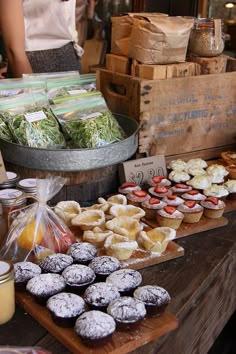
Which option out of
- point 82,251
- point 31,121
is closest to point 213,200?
point 82,251

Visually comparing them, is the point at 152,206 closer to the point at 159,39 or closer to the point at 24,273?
the point at 24,273

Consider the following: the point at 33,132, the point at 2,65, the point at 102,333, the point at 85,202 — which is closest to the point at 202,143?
the point at 85,202

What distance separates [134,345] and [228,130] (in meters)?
1.35

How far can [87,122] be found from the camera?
1.51 meters

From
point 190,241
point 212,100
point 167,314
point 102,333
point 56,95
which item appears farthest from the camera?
point 212,100

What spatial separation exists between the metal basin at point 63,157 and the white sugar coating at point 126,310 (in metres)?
0.57

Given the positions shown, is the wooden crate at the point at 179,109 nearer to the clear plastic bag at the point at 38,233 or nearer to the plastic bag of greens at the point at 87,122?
the plastic bag of greens at the point at 87,122

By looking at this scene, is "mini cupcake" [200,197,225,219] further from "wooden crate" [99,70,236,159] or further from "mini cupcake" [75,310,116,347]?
"mini cupcake" [75,310,116,347]

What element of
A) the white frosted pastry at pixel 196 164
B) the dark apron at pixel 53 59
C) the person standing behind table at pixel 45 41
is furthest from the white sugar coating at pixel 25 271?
the dark apron at pixel 53 59

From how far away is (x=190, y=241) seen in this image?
1.34 m

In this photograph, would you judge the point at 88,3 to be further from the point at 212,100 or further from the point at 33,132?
the point at 33,132

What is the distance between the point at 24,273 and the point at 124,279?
0.73 feet

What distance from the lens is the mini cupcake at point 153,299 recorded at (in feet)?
3.06

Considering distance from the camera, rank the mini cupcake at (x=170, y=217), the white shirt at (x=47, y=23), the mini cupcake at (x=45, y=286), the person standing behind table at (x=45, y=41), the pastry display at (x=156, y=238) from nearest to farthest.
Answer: the mini cupcake at (x=45, y=286) < the pastry display at (x=156, y=238) < the mini cupcake at (x=170, y=217) < the person standing behind table at (x=45, y=41) < the white shirt at (x=47, y=23)
